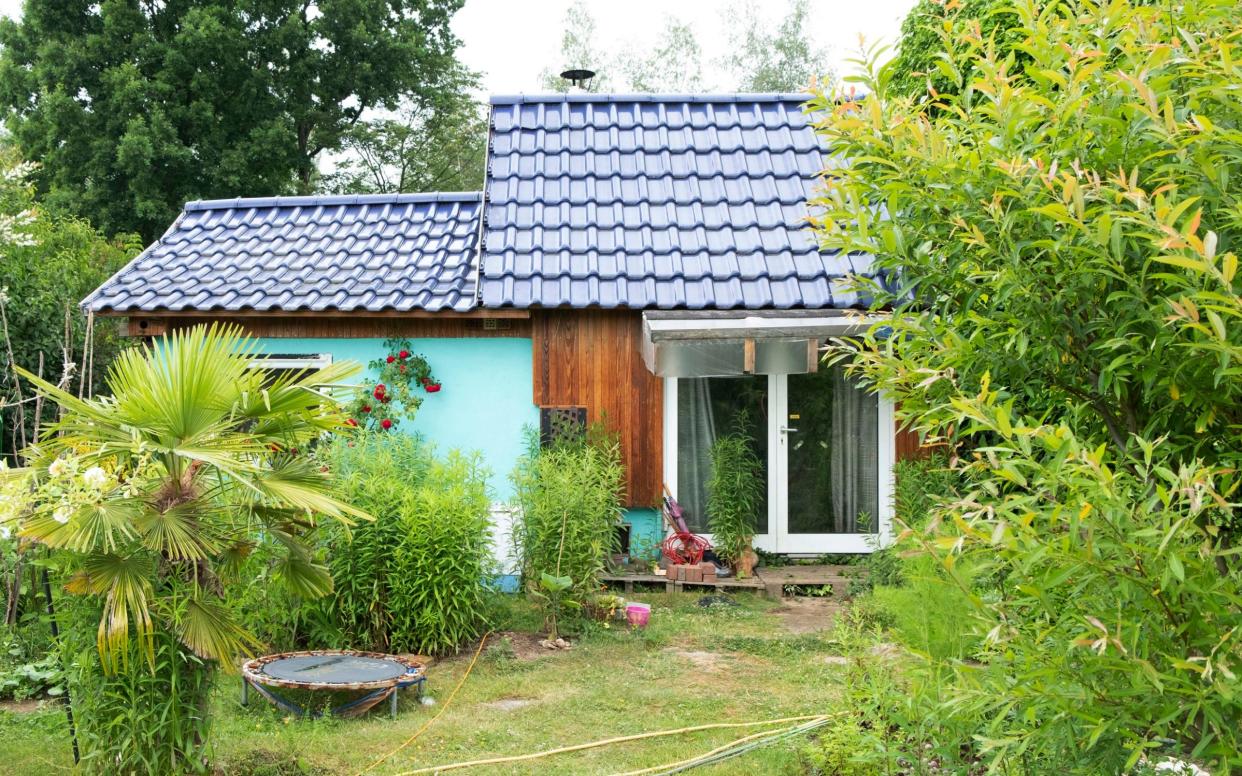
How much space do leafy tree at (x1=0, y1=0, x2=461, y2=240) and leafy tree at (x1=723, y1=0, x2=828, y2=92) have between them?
13132 millimetres

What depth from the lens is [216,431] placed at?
4.75m

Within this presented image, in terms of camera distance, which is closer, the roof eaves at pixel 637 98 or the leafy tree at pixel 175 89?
the roof eaves at pixel 637 98

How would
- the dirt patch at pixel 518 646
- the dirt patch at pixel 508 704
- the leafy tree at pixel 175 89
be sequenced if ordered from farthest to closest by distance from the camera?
the leafy tree at pixel 175 89 < the dirt patch at pixel 518 646 < the dirt patch at pixel 508 704

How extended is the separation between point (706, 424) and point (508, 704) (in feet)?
14.4

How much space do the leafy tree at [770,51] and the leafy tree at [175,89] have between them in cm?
1313

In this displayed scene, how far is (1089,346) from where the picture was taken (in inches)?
105

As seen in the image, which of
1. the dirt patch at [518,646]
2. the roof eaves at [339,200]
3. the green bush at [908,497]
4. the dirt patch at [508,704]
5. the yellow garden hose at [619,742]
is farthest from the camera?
the roof eaves at [339,200]

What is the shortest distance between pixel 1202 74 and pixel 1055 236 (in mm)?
473

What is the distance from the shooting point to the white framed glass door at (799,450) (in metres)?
10.3

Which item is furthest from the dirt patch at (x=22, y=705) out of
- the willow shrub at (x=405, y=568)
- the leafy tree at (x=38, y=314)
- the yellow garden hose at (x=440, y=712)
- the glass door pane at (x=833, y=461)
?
the glass door pane at (x=833, y=461)

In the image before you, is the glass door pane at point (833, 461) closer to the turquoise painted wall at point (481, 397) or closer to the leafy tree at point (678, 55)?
the turquoise painted wall at point (481, 397)

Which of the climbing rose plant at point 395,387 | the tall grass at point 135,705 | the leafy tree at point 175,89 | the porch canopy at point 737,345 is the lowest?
the tall grass at point 135,705

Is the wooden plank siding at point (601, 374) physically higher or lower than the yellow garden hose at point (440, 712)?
higher

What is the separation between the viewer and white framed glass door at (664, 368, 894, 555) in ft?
33.7
